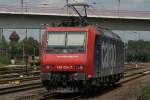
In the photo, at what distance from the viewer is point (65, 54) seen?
67.5 feet

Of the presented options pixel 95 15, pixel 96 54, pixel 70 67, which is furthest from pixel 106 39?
pixel 95 15

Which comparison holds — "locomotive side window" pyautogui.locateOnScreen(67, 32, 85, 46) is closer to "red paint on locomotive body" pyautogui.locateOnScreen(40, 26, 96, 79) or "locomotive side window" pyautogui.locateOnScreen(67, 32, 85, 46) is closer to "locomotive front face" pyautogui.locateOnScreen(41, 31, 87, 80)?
"locomotive front face" pyautogui.locateOnScreen(41, 31, 87, 80)

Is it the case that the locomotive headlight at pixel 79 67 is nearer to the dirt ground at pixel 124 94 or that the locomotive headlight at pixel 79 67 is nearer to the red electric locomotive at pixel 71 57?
the red electric locomotive at pixel 71 57

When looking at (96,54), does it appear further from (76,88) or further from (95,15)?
(95,15)

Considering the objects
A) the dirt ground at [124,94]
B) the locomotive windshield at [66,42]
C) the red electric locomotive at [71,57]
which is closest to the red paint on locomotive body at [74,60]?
the red electric locomotive at [71,57]

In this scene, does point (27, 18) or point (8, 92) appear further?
point (27, 18)

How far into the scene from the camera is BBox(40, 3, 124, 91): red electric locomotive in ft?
66.3

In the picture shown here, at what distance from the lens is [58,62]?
20328mm

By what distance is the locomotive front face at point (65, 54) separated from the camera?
20.2m

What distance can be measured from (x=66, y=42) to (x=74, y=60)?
961mm

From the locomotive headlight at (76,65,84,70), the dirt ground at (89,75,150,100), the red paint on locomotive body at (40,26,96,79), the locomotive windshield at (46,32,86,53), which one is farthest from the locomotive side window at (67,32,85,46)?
the dirt ground at (89,75,150,100)

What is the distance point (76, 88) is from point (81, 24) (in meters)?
2.77

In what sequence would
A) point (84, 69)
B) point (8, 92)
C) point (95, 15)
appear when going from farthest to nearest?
point (95, 15) < point (8, 92) < point (84, 69)

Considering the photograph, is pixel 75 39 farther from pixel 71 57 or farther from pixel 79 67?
pixel 79 67
